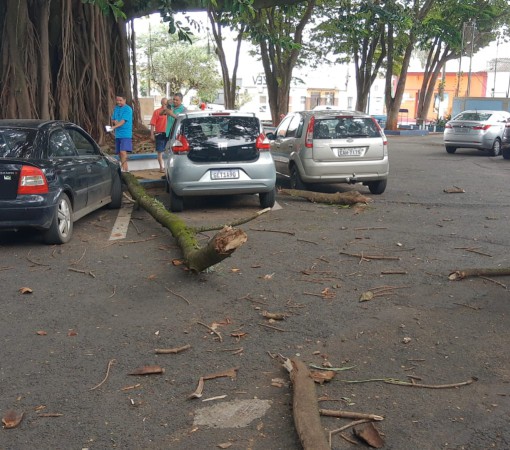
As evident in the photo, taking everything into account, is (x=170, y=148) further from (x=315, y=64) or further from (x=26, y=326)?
(x=315, y=64)

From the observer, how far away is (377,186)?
1230cm

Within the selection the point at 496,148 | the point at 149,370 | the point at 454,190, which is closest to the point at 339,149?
the point at 454,190

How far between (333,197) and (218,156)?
2.13 meters

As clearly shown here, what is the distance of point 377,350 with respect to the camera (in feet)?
15.1

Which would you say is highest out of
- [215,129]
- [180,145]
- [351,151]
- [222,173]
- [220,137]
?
[215,129]

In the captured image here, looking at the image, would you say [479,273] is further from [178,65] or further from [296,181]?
[178,65]

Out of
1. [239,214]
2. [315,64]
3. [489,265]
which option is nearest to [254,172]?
[239,214]

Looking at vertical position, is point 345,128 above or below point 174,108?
below

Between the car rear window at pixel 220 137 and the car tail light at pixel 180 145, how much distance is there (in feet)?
0.16

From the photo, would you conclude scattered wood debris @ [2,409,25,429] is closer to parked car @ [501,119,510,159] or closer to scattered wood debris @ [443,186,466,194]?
scattered wood debris @ [443,186,466,194]

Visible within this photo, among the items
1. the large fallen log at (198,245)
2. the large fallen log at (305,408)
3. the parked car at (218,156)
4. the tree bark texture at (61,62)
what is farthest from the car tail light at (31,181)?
the tree bark texture at (61,62)

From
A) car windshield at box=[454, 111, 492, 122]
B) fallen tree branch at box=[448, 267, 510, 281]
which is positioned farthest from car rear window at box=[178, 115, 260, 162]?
car windshield at box=[454, 111, 492, 122]

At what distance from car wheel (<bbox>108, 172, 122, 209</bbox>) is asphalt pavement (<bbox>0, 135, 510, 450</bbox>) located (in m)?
1.58

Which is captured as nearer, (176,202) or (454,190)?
(176,202)
